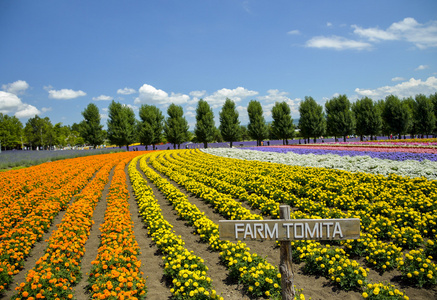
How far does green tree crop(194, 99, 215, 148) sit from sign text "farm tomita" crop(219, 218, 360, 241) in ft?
178

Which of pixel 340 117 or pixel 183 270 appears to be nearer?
pixel 183 270

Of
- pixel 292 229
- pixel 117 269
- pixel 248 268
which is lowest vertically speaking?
pixel 248 268

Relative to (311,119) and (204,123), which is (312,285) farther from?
(204,123)

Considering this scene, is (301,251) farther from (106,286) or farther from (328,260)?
(106,286)

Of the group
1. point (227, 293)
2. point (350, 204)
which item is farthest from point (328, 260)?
point (350, 204)

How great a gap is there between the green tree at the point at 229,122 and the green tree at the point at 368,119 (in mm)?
25522

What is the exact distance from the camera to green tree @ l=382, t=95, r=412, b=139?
173 feet

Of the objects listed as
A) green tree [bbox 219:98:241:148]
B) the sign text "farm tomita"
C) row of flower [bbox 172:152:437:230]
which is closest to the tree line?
green tree [bbox 219:98:241:148]

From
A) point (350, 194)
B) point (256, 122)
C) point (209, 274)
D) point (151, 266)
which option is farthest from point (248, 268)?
point (256, 122)

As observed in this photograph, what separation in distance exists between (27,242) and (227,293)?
5.91m

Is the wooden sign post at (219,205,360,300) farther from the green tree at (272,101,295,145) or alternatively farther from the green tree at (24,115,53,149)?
the green tree at (24,115,53,149)

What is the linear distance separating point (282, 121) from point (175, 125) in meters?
23.8

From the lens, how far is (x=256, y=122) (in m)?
59.9

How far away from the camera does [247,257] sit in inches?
225
